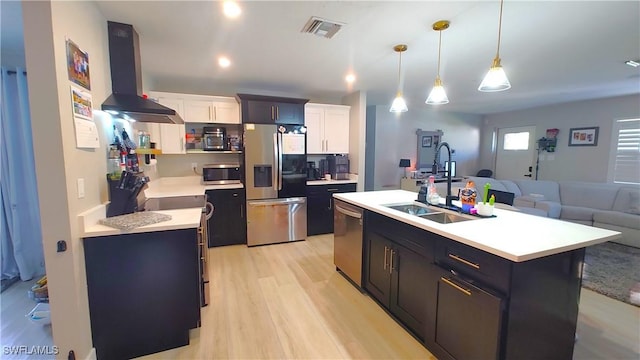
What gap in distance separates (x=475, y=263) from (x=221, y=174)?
348 cm

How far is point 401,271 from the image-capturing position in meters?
Answer: 2.07

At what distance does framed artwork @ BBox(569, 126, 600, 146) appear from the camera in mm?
5195

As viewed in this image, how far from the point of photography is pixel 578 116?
214 inches

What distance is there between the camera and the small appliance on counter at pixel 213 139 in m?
3.90

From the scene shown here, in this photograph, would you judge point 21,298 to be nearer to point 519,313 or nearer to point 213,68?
point 213,68

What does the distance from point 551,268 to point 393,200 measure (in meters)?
1.39

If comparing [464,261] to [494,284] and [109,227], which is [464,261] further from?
[109,227]

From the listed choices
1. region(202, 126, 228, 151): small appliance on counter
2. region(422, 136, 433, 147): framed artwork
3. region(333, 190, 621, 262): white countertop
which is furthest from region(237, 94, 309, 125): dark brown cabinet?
region(422, 136, 433, 147): framed artwork

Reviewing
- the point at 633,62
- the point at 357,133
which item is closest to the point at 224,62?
the point at 357,133

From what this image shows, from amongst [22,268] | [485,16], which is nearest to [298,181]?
[485,16]

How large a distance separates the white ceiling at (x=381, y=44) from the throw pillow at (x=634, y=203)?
173 centimetres

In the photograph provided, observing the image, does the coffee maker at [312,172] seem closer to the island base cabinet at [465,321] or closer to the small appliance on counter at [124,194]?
the small appliance on counter at [124,194]

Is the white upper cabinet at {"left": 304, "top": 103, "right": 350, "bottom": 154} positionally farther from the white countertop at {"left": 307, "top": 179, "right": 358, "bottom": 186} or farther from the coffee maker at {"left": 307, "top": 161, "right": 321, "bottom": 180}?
the white countertop at {"left": 307, "top": 179, "right": 358, "bottom": 186}

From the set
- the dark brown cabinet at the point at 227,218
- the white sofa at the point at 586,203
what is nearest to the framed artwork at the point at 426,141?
the white sofa at the point at 586,203
